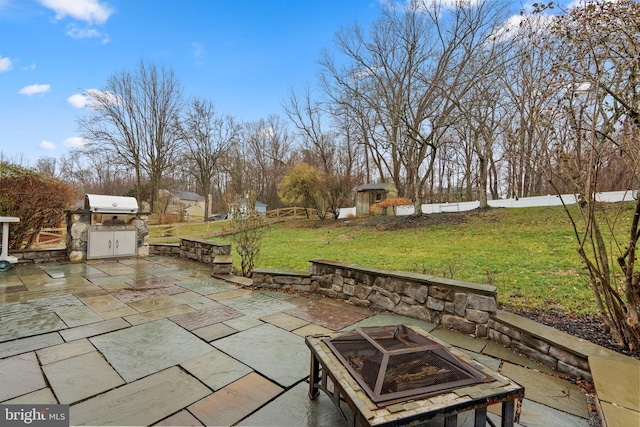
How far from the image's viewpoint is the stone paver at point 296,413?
175 cm

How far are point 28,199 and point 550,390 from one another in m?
9.92

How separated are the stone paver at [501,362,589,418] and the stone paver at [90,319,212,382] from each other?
8.92ft

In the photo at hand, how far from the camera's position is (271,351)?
2709 mm

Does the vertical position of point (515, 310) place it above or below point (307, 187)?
below

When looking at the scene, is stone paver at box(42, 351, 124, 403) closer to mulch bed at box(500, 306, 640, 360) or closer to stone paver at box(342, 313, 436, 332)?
stone paver at box(342, 313, 436, 332)

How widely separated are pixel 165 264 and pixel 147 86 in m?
19.1

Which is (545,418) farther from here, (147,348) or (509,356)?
(147,348)

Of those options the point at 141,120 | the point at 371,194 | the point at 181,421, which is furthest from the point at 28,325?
the point at 141,120

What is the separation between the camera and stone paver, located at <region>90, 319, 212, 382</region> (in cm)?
236

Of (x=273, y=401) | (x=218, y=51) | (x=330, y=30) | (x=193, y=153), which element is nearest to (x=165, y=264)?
(x=273, y=401)

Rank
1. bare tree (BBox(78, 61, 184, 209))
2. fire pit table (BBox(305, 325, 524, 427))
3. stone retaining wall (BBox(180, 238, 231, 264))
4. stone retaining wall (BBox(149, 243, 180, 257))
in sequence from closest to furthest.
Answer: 1. fire pit table (BBox(305, 325, 524, 427))
2. stone retaining wall (BBox(180, 238, 231, 264))
3. stone retaining wall (BBox(149, 243, 180, 257))
4. bare tree (BBox(78, 61, 184, 209))

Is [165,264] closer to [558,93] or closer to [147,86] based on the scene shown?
[558,93]

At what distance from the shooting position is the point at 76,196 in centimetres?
823

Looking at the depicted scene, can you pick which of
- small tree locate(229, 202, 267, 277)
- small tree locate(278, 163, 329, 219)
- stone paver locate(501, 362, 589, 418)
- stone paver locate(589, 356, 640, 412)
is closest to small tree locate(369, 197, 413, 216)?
small tree locate(278, 163, 329, 219)
